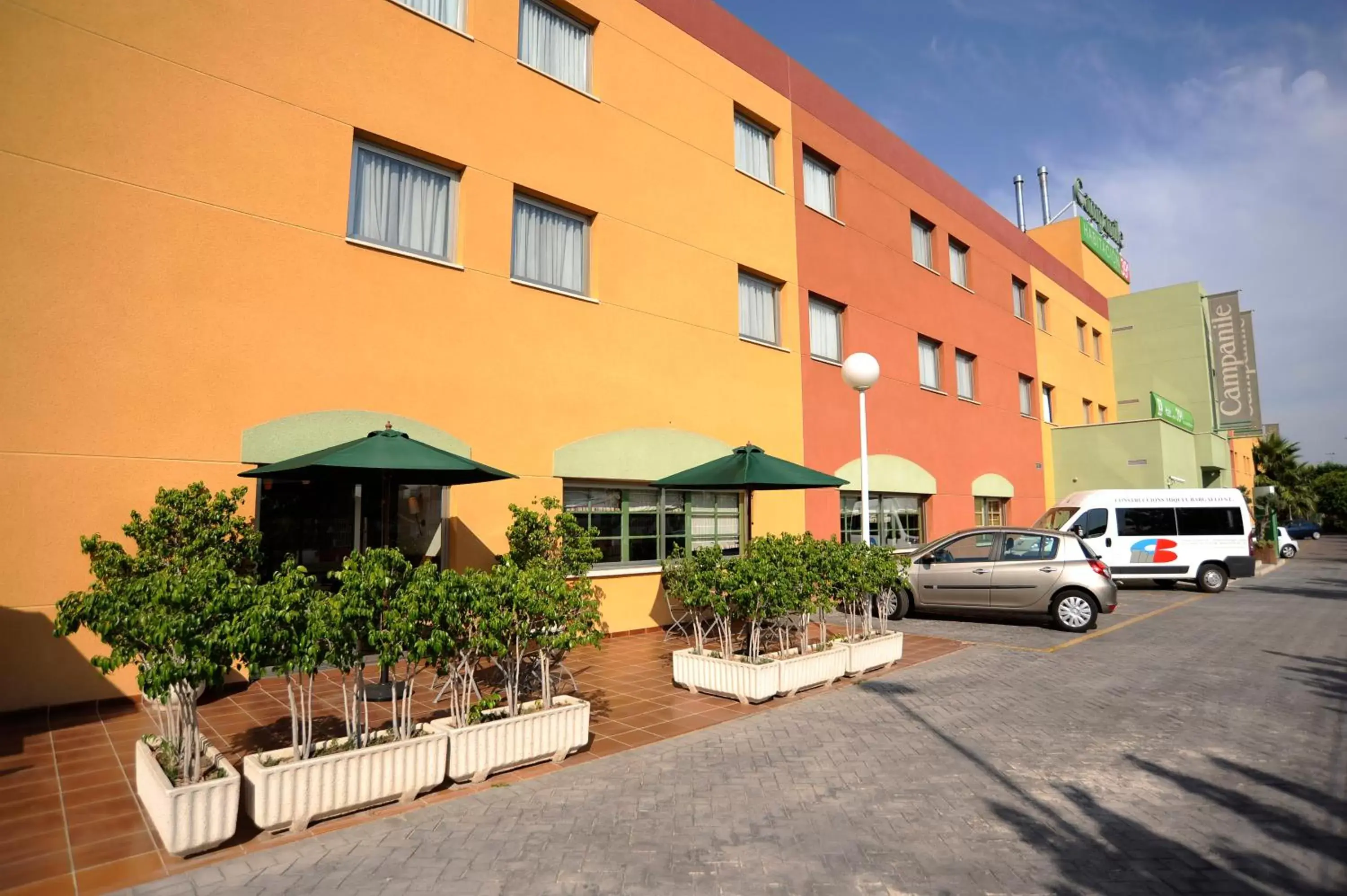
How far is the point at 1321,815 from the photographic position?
4.28 metres

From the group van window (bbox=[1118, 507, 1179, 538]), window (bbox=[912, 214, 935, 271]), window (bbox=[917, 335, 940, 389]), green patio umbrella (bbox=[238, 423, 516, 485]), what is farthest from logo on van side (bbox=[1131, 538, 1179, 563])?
green patio umbrella (bbox=[238, 423, 516, 485])

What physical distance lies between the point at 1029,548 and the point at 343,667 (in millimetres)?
10436

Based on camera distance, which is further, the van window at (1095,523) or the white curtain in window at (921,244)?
the white curtain in window at (921,244)

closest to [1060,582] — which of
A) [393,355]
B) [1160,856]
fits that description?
[1160,856]

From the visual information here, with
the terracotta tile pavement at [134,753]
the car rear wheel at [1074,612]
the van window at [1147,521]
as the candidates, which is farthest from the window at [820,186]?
the terracotta tile pavement at [134,753]

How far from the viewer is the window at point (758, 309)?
1365 centimetres

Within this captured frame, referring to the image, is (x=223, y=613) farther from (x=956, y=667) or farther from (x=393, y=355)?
(x=956, y=667)

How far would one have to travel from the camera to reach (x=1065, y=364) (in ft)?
85.1

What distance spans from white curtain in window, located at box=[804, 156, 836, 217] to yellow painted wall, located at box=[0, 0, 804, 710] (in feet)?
12.6

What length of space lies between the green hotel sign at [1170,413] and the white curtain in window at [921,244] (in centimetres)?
1116

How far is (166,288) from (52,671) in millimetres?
3631

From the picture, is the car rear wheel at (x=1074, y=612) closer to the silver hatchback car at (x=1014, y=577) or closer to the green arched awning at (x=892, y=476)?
the silver hatchback car at (x=1014, y=577)

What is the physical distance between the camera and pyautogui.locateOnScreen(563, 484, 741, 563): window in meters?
10.8

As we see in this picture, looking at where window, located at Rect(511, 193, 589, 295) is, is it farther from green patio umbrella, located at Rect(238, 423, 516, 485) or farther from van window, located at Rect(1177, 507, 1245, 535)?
van window, located at Rect(1177, 507, 1245, 535)
